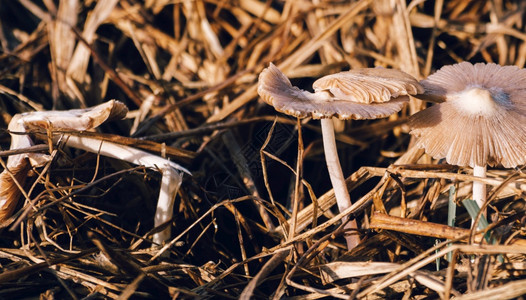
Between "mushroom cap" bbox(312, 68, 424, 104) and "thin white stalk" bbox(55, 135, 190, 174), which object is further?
"thin white stalk" bbox(55, 135, 190, 174)

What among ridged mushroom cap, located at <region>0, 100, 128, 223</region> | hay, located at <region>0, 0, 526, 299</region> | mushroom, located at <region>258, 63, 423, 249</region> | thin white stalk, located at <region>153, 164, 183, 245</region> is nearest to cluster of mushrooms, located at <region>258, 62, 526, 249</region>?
mushroom, located at <region>258, 63, 423, 249</region>

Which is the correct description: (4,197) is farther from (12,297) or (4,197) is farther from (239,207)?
(239,207)

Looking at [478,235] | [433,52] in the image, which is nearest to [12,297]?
[478,235]

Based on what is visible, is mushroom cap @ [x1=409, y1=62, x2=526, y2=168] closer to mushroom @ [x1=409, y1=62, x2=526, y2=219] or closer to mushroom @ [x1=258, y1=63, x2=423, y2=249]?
mushroom @ [x1=409, y1=62, x2=526, y2=219]

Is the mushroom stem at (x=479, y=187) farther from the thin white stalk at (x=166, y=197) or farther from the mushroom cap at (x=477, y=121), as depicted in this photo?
the thin white stalk at (x=166, y=197)

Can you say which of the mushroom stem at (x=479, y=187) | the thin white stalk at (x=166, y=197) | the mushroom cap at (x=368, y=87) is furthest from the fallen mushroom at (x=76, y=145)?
the mushroom stem at (x=479, y=187)

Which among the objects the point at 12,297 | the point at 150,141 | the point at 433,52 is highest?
the point at 433,52
